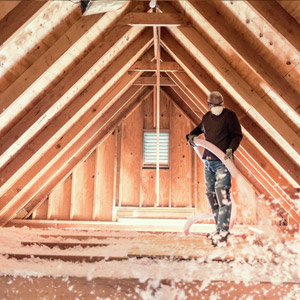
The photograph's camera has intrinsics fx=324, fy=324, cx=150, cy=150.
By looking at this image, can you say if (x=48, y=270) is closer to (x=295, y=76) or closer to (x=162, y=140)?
(x=295, y=76)

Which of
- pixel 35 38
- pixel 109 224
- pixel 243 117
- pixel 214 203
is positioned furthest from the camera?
pixel 109 224

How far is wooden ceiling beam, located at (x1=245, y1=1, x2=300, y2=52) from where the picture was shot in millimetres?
1727

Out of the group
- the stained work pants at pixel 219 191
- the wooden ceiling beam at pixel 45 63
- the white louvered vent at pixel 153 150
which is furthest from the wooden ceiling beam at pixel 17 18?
the white louvered vent at pixel 153 150

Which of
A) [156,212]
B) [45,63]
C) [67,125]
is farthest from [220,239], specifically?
[156,212]

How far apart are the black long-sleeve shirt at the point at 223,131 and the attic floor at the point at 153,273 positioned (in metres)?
0.70

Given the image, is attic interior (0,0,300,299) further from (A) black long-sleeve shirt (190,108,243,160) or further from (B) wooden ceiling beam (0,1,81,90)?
(A) black long-sleeve shirt (190,108,243,160)

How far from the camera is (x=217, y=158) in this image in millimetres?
2330

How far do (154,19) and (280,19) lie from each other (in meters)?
1.25

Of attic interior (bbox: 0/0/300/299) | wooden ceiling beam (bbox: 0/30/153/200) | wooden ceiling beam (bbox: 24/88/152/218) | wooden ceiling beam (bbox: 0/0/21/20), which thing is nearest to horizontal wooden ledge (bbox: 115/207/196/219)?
attic interior (bbox: 0/0/300/299)

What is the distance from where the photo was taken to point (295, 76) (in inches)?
82.7

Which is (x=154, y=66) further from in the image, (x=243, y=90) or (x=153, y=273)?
(x=153, y=273)

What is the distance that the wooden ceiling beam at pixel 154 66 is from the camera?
12.3ft

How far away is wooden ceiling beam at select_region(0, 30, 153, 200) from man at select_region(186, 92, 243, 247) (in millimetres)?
1239

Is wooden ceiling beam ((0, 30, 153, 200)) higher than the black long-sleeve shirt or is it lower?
higher
